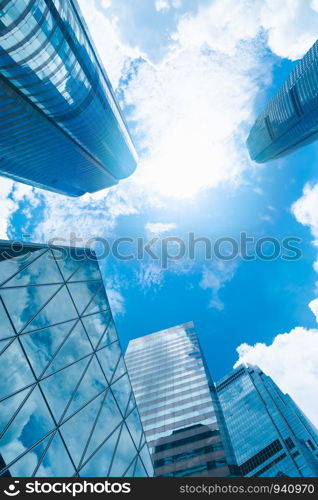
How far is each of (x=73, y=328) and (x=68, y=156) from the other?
319ft

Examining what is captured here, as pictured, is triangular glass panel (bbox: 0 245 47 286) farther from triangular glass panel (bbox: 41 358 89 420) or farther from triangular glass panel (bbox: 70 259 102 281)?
triangular glass panel (bbox: 41 358 89 420)

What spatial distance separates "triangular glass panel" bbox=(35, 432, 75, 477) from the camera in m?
7.41

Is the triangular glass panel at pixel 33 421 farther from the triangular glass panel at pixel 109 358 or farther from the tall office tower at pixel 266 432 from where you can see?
the tall office tower at pixel 266 432

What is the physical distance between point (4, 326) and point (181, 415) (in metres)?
55.4

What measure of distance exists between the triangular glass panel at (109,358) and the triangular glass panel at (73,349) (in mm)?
1102

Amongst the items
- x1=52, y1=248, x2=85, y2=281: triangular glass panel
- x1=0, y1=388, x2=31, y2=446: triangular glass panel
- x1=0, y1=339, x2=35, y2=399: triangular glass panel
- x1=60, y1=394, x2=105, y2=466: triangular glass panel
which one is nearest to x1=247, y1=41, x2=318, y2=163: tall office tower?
x1=52, y1=248, x2=85, y2=281: triangular glass panel

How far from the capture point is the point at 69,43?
5609 centimetres

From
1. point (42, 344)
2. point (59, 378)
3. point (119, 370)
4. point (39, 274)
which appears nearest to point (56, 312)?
point (42, 344)

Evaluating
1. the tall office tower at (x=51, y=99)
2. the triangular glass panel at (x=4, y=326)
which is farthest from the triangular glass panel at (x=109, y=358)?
the tall office tower at (x=51, y=99)

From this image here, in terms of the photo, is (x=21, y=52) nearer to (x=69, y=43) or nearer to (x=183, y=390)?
(x=69, y=43)

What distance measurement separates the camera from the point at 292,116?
104 m

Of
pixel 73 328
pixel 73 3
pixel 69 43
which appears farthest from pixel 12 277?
pixel 73 3

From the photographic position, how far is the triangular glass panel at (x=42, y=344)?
830 cm

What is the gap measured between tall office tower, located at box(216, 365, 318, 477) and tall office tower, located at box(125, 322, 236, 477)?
54.9 feet
